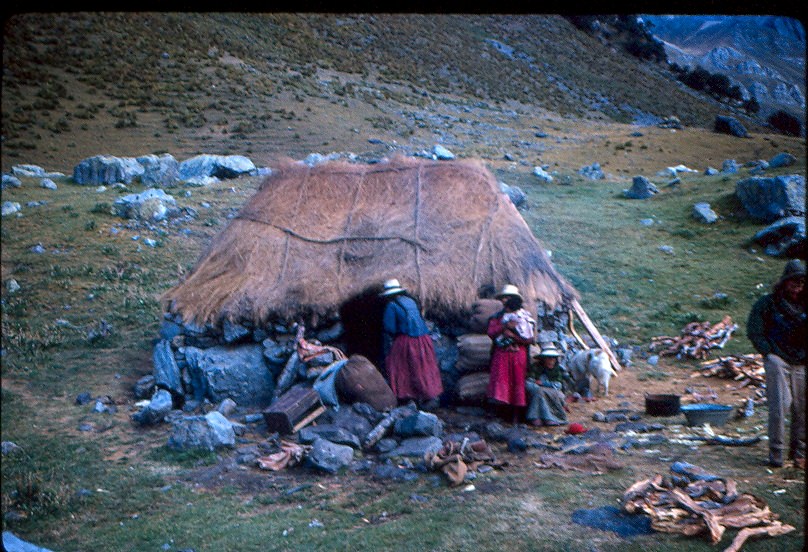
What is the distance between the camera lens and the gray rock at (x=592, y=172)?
77.7 ft

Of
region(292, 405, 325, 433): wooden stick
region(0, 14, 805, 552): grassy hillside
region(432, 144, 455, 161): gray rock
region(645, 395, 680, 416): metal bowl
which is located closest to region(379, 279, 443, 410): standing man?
region(292, 405, 325, 433): wooden stick

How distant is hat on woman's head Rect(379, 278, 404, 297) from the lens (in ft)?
28.3

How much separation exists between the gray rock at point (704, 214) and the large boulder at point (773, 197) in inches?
33.0

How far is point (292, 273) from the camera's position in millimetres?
9469

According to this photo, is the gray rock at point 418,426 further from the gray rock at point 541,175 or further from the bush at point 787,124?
the bush at point 787,124

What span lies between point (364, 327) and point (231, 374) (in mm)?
1958

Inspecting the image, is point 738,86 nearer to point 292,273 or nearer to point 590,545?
point 292,273

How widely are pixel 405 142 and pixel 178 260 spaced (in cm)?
633

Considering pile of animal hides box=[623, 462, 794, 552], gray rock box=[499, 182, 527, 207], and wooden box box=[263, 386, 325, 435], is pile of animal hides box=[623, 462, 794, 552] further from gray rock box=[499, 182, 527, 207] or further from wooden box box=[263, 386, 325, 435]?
gray rock box=[499, 182, 527, 207]

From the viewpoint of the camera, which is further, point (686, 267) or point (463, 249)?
point (686, 267)

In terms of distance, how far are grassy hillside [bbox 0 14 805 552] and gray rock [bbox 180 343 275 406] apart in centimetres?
100

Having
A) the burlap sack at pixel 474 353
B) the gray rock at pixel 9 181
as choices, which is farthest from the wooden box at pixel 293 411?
the gray rock at pixel 9 181

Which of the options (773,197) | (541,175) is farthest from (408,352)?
(541,175)

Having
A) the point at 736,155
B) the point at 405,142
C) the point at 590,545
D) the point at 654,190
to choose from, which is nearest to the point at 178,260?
the point at 405,142
